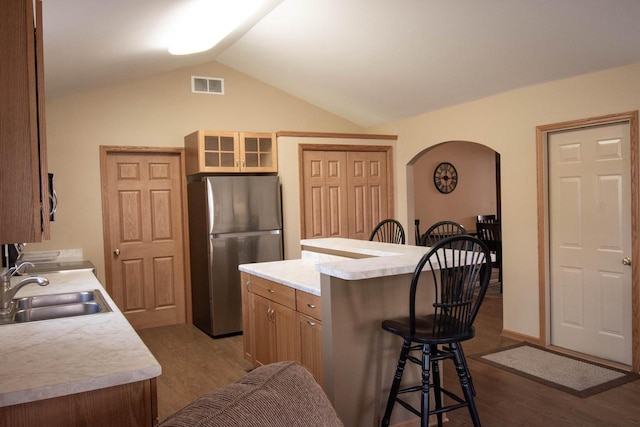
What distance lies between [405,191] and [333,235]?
1.04m

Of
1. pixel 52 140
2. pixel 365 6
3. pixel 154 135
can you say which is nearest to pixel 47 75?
pixel 52 140

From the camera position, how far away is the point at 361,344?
2.69 m

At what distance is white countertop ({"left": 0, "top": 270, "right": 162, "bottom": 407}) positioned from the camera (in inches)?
58.6

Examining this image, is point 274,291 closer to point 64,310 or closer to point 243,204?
point 64,310

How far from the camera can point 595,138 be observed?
4.00 meters

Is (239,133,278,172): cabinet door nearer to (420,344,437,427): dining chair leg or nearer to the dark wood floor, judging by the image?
the dark wood floor

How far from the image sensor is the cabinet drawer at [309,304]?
2.82 m

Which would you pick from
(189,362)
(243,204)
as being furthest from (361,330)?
(243,204)

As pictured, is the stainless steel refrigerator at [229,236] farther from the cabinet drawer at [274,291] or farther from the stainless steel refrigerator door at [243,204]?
the cabinet drawer at [274,291]

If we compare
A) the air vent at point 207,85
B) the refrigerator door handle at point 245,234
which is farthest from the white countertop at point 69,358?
the air vent at point 207,85

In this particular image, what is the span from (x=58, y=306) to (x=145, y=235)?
2.79 metres

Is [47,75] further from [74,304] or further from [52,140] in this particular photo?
[74,304]

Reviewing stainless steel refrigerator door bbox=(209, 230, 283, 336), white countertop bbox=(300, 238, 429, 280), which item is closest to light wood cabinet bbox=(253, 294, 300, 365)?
white countertop bbox=(300, 238, 429, 280)

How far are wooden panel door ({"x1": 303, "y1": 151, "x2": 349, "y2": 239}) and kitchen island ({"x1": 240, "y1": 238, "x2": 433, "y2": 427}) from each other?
2.79m
